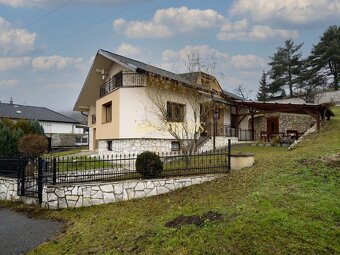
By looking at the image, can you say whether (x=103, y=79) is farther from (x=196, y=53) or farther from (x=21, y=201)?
(x=21, y=201)

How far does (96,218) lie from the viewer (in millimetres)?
8531

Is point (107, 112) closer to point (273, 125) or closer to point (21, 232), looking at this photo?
point (21, 232)

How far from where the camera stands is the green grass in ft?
18.0

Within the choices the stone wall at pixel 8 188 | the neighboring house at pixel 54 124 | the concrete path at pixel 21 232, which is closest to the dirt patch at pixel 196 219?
the concrete path at pixel 21 232

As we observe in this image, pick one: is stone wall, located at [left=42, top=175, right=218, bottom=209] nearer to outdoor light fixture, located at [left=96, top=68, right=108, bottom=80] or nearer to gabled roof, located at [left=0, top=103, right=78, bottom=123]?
outdoor light fixture, located at [left=96, top=68, right=108, bottom=80]

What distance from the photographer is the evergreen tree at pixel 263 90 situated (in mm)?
51500

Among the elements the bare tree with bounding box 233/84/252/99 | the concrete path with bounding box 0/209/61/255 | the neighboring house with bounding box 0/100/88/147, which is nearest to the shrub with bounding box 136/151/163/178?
the concrete path with bounding box 0/209/61/255

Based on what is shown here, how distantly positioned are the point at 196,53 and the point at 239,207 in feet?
38.8

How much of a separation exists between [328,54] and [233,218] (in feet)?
146

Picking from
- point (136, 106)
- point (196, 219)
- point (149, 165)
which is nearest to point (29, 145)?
point (136, 106)

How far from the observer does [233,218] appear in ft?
20.7

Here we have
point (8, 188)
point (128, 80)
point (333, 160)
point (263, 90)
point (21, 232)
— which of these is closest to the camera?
point (21, 232)

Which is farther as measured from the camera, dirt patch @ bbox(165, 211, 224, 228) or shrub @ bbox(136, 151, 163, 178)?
shrub @ bbox(136, 151, 163, 178)

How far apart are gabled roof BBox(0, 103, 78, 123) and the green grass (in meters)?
31.9
